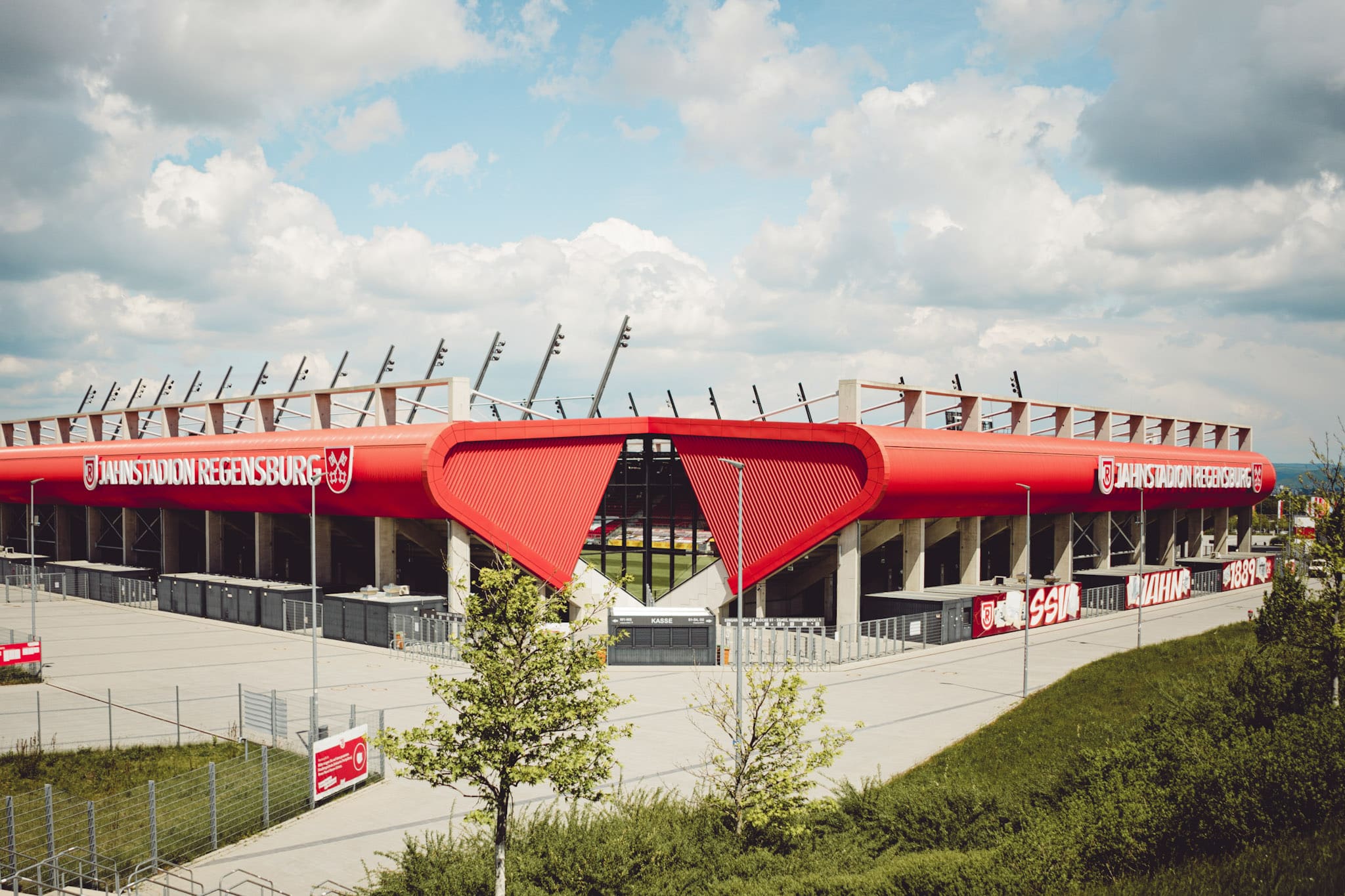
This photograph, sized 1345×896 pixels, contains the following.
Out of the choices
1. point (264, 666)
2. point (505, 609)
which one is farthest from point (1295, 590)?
point (264, 666)

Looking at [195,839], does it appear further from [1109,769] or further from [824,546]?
[824,546]

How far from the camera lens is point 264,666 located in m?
37.5

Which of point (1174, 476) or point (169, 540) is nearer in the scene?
point (1174, 476)

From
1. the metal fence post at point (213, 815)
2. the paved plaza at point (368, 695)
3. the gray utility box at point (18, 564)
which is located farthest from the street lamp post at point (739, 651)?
the gray utility box at point (18, 564)

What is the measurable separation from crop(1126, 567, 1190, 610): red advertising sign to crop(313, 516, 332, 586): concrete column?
46769 mm

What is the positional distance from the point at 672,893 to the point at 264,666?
27.8 meters

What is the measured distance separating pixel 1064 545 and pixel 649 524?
89.6ft

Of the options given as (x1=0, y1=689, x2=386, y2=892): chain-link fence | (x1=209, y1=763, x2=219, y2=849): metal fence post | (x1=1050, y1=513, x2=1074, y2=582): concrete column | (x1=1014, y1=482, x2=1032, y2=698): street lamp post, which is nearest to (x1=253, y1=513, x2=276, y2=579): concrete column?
(x1=0, y1=689, x2=386, y2=892): chain-link fence

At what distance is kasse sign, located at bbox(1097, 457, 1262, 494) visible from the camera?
5712 centimetres

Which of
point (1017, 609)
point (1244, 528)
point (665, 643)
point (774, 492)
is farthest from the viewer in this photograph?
point (1244, 528)

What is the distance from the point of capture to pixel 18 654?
113ft

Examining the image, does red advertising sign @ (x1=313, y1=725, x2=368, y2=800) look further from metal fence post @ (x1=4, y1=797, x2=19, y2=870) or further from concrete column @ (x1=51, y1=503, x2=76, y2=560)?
concrete column @ (x1=51, y1=503, x2=76, y2=560)

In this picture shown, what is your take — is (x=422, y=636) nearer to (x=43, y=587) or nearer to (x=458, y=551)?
(x=458, y=551)

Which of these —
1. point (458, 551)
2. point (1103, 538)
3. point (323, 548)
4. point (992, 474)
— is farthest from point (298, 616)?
point (1103, 538)
